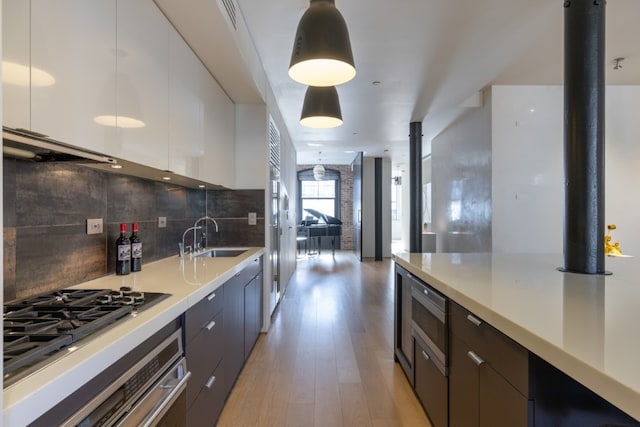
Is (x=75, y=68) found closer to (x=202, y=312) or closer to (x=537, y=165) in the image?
(x=202, y=312)

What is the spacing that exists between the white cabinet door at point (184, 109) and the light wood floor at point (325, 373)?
5.27 feet

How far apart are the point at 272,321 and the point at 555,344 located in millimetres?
3327

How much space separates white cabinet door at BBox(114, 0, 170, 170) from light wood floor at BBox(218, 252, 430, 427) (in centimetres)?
165

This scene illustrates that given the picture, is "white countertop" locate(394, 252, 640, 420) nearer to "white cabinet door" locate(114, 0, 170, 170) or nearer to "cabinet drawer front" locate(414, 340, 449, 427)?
"cabinet drawer front" locate(414, 340, 449, 427)

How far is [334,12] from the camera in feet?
→ 5.45

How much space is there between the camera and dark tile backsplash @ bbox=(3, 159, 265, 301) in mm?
1339

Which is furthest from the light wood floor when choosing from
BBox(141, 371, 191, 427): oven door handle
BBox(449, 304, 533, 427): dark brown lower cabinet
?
BBox(141, 371, 191, 427): oven door handle

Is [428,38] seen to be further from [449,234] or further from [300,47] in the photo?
[449,234]

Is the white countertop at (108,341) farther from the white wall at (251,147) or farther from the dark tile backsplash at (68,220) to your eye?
the white wall at (251,147)

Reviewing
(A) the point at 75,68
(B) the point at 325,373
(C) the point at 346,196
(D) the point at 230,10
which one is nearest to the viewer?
(A) the point at 75,68

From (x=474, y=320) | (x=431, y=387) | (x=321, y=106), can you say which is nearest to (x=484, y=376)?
(x=474, y=320)

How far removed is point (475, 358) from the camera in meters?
1.34

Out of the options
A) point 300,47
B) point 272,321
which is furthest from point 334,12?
point 272,321

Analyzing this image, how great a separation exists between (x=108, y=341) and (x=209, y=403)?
103cm
